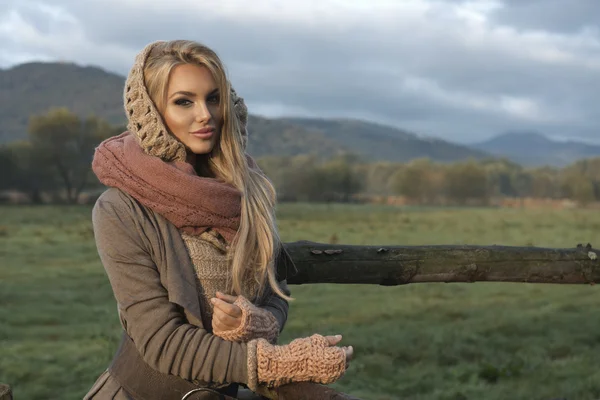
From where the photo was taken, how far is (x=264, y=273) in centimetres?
234

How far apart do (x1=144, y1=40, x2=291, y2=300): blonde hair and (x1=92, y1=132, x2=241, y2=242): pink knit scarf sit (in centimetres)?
11

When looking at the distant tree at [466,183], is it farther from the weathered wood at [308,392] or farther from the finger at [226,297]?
the weathered wood at [308,392]

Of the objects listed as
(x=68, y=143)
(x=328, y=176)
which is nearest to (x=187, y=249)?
(x=68, y=143)

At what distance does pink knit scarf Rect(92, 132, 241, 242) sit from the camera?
7.01 feet

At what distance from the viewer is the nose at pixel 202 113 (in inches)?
88.4

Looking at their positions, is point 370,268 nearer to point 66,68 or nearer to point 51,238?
point 51,238

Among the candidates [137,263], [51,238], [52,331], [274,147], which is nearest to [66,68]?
[274,147]

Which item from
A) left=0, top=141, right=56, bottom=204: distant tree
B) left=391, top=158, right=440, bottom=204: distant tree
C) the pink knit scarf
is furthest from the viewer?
left=391, top=158, right=440, bottom=204: distant tree

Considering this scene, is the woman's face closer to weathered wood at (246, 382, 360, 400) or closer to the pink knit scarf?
the pink knit scarf

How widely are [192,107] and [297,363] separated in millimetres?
918

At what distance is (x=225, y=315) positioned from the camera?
2.03 meters

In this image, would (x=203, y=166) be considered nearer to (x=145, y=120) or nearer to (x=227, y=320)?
(x=145, y=120)

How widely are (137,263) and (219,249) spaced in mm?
303

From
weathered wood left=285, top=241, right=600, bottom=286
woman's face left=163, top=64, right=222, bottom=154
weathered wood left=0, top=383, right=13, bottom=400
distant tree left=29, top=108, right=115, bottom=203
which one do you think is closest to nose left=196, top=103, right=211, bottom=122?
woman's face left=163, top=64, right=222, bottom=154
